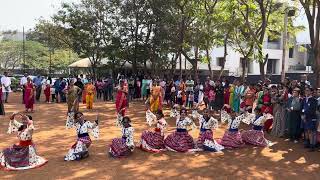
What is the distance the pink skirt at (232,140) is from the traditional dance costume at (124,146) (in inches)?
103

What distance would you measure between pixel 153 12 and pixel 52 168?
19530 millimetres

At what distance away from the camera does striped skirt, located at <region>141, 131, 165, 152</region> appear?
11188 mm

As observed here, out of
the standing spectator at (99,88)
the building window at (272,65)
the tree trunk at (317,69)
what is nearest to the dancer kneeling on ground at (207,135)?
the tree trunk at (317,69)

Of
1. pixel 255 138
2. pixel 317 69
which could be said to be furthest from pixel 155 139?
pixel 317 69

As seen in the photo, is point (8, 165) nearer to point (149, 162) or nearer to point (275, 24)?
point (149, 162)

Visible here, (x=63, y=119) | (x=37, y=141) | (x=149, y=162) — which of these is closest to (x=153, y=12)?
(x=63, y=119)

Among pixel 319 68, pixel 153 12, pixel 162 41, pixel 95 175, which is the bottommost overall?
pixel 95 175

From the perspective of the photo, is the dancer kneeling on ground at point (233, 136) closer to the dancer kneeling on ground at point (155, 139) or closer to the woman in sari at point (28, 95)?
the dancer kneeling on ground at point (155, 139)

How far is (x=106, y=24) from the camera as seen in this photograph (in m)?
30.2

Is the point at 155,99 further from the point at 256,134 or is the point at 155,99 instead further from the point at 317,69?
the point at 317,69

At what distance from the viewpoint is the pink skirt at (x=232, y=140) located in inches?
462

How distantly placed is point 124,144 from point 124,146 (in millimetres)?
58

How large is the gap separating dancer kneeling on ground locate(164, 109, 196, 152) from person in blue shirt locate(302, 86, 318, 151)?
308 cm

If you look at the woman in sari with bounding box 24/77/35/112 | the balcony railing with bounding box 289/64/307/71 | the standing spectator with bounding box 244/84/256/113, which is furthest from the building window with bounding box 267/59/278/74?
the woman in sari with bounding box 24/77/35/112
